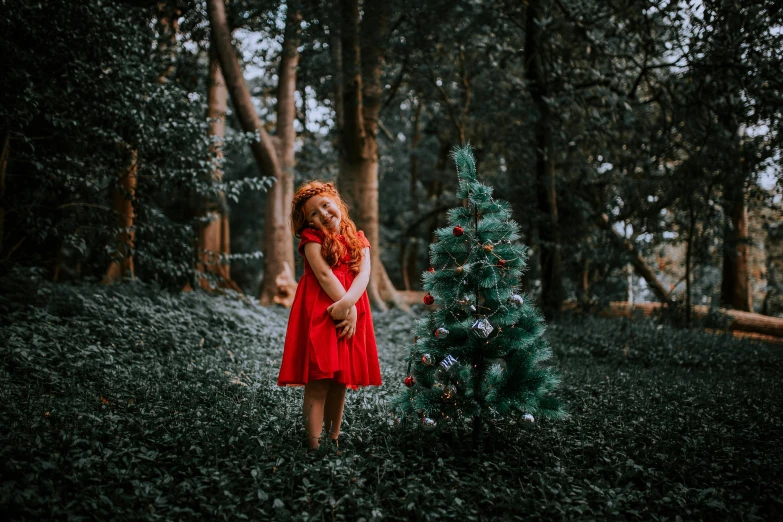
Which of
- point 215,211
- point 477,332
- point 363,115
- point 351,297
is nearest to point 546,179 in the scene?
point 363,115

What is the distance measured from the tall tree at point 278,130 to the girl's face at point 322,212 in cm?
805

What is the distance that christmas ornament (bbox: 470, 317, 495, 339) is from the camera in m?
3.40

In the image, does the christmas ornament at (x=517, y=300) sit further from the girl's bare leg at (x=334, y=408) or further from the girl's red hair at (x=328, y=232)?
the girl's bare leg at (x=334, y=408)

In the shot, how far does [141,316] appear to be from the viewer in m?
6.73

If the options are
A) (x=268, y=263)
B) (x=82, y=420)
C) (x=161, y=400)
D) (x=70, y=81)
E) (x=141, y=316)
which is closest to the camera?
(x=82, y=420)

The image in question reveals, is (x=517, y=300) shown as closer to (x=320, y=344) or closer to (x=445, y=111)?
(x=320, y=344)

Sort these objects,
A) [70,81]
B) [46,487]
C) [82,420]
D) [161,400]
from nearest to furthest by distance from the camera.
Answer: [46,487] < [82,420] < [161,400] < [70,81]

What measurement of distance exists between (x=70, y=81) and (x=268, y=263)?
686 centimetres

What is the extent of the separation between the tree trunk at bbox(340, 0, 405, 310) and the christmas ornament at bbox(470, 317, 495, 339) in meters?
7.76

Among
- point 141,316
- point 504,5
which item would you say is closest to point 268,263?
point 141,316

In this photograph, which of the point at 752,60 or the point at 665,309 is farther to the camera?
the point at 665,309

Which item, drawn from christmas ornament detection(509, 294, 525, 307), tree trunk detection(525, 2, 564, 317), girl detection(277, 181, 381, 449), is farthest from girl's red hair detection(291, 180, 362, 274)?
tree trunk detection(525, 2, 564, 317)

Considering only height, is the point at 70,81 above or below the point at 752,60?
below

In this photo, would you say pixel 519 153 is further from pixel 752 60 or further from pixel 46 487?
pixel 46 487
